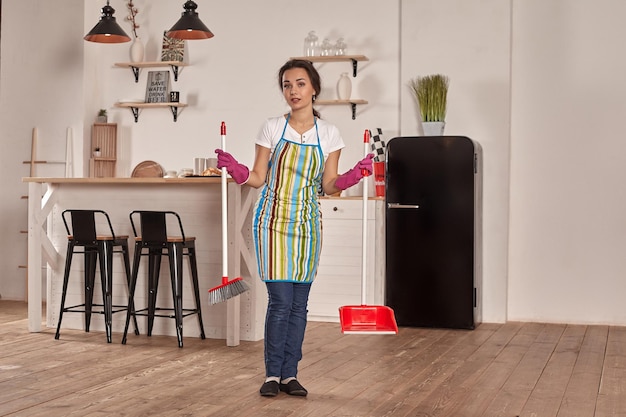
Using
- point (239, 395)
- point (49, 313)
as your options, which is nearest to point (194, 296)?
point (49, 313)

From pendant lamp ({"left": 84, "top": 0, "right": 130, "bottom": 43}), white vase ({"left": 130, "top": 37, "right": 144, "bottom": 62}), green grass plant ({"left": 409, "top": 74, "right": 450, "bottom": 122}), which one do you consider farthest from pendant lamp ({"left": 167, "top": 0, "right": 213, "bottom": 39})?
green grass plant ({"left": 409, "top": 74, "right": 450, "bottom": 122})

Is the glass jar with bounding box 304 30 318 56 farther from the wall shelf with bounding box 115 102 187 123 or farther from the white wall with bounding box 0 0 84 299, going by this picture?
the white wall with bounding box 0 0 84 299

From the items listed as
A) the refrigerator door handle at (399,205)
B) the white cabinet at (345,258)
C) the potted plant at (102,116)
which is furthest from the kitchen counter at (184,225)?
the potted plant at (102,116)

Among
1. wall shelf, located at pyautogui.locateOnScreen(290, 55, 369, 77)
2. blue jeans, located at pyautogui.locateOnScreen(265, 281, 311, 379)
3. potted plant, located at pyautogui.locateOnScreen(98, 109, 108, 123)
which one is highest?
wall shelf, located at pyautogui.locateOnScreen(290, 55, 369, 77)

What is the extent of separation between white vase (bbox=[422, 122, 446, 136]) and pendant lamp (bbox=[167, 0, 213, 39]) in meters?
1.71

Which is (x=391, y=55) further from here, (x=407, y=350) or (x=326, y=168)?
(x=326, y=168)

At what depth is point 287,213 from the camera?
12.3 ft

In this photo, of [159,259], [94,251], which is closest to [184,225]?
[159,259]

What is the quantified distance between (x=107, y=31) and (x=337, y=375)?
3407mm

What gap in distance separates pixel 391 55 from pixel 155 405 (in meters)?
4.04

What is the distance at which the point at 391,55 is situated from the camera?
6.85 metres

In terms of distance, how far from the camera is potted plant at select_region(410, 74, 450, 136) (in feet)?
20.9

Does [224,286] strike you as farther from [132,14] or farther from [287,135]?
[132,14]

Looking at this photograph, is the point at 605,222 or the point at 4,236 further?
the point at 4,236
